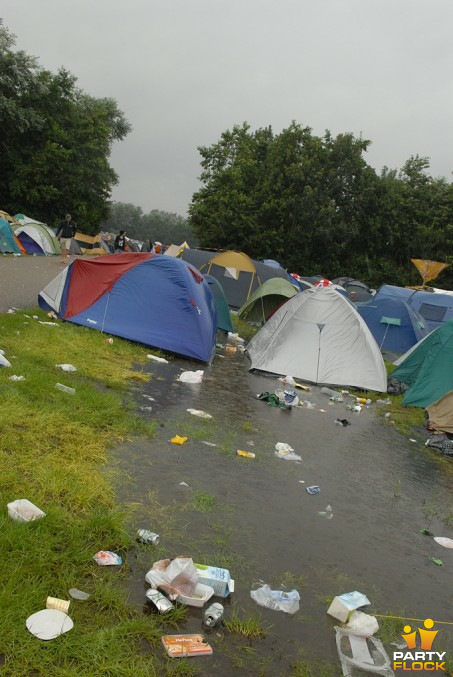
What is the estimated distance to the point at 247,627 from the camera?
272cm

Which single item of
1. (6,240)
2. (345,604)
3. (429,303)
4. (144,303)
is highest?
(429,303)

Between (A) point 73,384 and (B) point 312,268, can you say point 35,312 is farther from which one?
(B) point 312,268

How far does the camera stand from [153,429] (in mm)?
5223

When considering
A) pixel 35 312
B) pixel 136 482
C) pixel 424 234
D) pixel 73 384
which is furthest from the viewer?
pixel 424 234

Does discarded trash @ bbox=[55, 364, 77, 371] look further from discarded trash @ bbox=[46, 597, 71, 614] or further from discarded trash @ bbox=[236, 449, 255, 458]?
discarded trash @ bbox=[46, 597, 71, 614]

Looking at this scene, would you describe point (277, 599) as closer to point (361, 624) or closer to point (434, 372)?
point (361, 624)

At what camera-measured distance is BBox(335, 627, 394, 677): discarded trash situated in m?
2.61

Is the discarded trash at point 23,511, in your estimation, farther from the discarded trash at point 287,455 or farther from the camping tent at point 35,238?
the camping tent at point 35,238

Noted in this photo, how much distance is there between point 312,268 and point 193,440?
30.1 m

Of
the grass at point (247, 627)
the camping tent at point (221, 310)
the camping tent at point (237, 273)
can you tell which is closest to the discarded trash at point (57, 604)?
the grass at point (247, 627)

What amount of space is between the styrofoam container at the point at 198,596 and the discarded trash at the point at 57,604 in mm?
598

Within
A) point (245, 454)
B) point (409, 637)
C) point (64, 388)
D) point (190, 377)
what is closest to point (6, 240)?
point (190, 377)

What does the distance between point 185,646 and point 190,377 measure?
548 cm

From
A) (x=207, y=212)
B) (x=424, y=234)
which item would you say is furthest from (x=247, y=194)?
(x=424, y=234)
